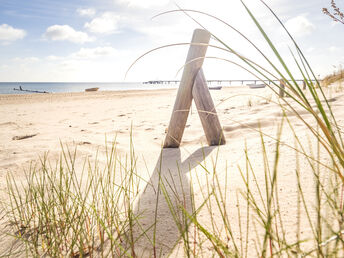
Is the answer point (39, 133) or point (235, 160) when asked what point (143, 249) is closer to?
point (235, 160)

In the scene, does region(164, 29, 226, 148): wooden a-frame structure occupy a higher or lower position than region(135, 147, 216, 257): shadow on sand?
higher

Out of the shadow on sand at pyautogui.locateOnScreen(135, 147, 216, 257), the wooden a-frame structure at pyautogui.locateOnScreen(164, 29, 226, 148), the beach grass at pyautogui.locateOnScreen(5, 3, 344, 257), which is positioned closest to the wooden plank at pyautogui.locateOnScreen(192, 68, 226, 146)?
the wooden a-frame structure at pyautogui.locateOnScreen(164, 29, 226, 148)

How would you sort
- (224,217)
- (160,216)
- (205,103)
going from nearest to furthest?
(224,217) → (160,216) → (205,103)

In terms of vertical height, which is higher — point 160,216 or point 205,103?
point 205,103

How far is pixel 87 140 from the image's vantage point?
10.3 ft

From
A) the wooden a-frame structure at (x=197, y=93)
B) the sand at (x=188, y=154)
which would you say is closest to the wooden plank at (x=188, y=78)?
the wooden a-frame structure at (x=197, y=93)

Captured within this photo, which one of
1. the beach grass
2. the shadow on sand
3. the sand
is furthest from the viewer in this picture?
the sand

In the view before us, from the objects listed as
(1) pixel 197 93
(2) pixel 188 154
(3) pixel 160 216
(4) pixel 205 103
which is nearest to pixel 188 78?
(1) pixel 197 93

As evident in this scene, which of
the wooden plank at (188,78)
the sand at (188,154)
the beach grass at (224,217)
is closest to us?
the beach grass at (224,217)

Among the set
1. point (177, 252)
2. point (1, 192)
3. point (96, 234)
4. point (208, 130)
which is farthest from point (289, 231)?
point (1, 192)

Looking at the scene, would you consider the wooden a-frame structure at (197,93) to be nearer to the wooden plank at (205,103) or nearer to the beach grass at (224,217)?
the wooden plank at (205,103)

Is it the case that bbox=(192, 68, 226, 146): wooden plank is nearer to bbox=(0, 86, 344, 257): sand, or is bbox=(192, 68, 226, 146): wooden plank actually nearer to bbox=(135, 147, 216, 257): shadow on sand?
bbox=(0, 86, 344, 257): sand

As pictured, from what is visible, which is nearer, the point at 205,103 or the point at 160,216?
the point at 160,216

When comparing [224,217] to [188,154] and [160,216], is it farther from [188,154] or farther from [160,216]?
[188,154]
